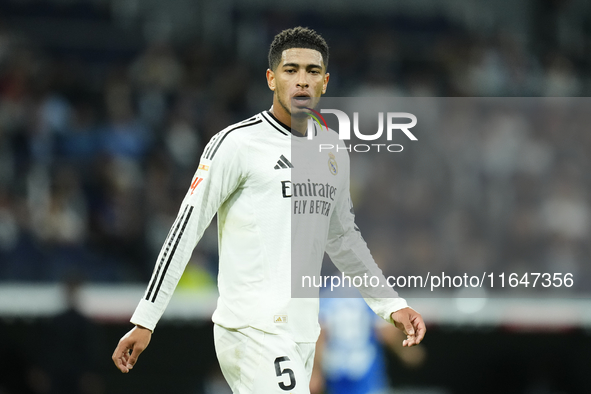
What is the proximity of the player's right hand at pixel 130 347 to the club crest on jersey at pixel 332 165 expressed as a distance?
1.21 m

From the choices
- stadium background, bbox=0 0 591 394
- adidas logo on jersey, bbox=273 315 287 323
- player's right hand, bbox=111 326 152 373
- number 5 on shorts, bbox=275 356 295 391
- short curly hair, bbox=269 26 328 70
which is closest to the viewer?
player's right hand, bbox=111 326 152 373

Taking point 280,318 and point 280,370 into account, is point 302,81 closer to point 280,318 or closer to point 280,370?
point 280,318

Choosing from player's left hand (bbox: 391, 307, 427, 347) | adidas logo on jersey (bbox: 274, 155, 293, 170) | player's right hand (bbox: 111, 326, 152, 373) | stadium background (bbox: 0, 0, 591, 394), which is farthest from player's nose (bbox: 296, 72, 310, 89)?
stadium background (bbox: 0, 0, 591, 394)

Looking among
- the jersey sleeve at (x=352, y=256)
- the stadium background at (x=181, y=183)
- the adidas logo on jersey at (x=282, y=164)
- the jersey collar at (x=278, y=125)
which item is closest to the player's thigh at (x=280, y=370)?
the jersey sleeve at (x=352, y=256)

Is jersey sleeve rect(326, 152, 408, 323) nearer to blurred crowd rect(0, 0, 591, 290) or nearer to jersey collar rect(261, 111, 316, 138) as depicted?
jersey collar rect(261, 111, 316, 138)

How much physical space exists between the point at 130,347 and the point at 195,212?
663mm

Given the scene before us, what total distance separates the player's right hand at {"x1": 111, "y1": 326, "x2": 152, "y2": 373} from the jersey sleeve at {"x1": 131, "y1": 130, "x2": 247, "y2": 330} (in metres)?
0.09

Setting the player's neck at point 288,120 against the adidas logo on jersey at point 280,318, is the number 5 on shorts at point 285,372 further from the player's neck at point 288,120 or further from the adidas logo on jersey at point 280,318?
the player's neck at point 288,120

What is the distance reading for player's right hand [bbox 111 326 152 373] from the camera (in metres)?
3.51

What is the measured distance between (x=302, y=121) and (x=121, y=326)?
550 centimetres

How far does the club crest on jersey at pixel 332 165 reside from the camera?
4098 mm

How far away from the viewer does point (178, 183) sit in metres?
10.0

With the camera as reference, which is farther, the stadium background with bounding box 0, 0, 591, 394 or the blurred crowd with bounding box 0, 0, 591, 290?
the blurred crowd with bounding box 0, 0, 591, 290

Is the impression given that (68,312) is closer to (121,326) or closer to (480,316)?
(121,326)
